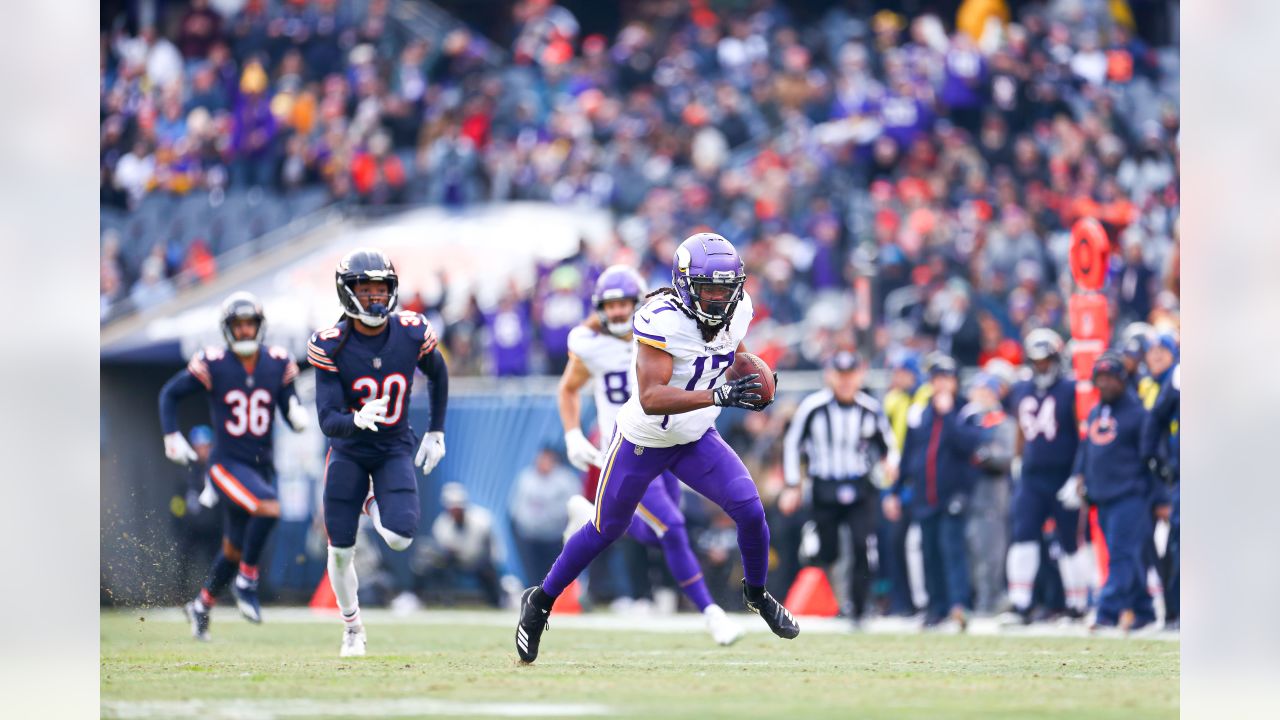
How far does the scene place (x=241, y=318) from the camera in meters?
11.4

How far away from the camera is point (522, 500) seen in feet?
A: 53.5

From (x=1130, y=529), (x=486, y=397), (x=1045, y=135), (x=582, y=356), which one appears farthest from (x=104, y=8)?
(x=1130, y=529)

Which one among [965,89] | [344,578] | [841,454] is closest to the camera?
[344,578]

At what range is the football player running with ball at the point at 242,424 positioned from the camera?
37.1 ft

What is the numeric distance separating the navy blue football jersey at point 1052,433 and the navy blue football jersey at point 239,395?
16.9 feet

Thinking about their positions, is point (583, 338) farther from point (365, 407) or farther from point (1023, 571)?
point (1023, 571)

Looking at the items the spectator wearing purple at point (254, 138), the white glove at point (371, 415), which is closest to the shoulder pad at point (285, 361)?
the white glove at point (371, 415)

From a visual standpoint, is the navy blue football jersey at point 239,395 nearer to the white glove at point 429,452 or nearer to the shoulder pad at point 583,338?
the shoulder pad at point 583,338

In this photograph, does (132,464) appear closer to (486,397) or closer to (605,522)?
(486,397)

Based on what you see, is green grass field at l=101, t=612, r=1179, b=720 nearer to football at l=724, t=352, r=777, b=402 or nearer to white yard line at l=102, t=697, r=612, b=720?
white yard line at l=102, t=697, r=612, b=720

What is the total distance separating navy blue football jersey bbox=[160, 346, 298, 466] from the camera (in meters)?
11.4

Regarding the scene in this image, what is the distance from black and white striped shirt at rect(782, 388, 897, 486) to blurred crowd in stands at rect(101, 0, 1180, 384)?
107 inches

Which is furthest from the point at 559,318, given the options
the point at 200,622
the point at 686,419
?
the point at 686,419

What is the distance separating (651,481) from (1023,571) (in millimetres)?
5027
